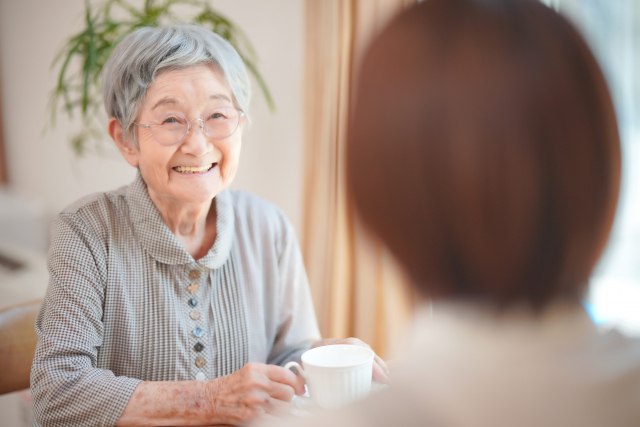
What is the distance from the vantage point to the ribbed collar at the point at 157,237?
1.24 meters

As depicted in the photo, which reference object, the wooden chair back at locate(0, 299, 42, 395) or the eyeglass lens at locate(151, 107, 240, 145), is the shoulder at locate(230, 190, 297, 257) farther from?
the wooden chair back at locate(0, 299, 42, 395)

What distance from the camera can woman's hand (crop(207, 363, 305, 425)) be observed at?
933 mm

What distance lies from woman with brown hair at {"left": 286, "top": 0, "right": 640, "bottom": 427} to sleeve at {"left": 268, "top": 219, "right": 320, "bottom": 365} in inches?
33.1

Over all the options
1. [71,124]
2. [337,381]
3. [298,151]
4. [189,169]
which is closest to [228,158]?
[189,169]

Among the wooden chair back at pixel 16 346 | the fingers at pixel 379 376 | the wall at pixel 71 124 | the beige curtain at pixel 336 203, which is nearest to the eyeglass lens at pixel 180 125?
the wooden chair back at pixel 16 346

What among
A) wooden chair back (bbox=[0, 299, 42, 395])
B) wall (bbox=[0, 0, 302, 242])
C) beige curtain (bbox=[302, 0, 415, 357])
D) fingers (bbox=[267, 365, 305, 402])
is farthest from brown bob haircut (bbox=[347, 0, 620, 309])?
wall (bbox=[0, 0, 302, 242])

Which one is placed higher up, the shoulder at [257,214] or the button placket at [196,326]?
the shoulder at [257,214]

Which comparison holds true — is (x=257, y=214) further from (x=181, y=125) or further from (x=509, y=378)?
(x=509, y=378)

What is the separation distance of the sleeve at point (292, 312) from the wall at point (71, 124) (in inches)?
46.1

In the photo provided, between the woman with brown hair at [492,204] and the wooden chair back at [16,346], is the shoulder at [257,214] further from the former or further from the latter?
the woman with brown hair at [492,204]

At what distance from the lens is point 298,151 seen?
103 inches

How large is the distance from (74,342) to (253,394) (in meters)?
0.39

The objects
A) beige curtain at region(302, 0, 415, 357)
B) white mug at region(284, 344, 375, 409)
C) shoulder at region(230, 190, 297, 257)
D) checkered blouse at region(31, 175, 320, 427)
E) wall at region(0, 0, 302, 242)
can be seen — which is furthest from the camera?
wall at region(0, 0, 302, 242)

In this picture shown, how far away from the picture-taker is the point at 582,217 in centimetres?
47
